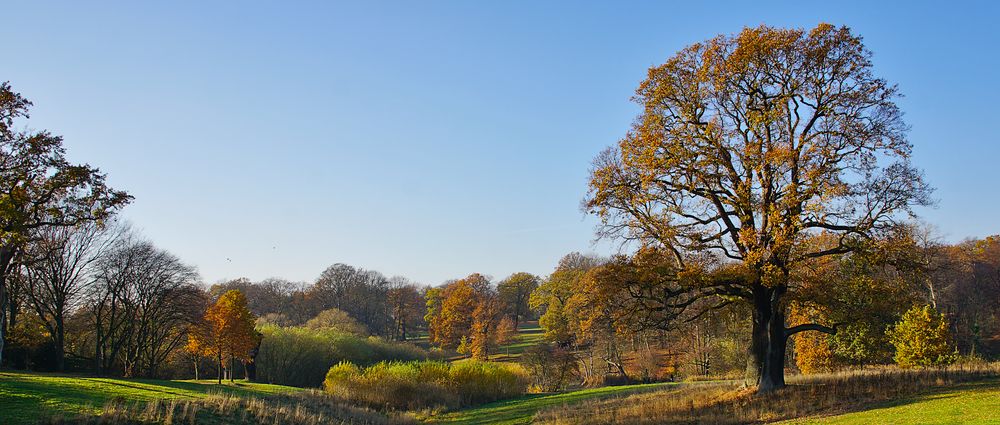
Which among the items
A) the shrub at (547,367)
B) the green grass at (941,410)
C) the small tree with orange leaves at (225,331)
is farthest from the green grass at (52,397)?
the shrub at (547,367)

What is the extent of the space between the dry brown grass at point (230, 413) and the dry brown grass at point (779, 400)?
25.5ft

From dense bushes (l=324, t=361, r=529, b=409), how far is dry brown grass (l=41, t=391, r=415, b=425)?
382 centimetres

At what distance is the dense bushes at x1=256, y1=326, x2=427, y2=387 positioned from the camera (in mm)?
47156

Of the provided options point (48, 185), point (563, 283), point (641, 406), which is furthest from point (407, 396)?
point (563, 283)

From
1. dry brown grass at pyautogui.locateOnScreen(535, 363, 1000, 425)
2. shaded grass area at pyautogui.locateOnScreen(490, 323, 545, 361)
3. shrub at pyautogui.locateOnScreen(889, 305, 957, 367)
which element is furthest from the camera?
shaded grass area at pyautogui.locateOnScreen(490, 323, 545, 361)

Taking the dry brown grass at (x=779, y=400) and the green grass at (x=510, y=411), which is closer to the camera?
the dry brown grass at (x=779, y=400)

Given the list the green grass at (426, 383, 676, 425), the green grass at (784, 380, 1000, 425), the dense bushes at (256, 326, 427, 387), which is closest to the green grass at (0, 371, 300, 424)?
the green grass at (426, 383, 676, 425)

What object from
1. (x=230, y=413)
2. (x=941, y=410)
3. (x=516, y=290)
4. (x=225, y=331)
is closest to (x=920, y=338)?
(x=941, y=410)

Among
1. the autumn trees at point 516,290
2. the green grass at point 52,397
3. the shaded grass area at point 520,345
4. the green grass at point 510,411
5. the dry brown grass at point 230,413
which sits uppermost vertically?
the autumn trees at point 516,290

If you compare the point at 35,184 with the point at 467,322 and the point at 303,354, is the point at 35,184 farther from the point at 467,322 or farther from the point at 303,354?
the point at 467,322

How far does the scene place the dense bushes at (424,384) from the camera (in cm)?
3038

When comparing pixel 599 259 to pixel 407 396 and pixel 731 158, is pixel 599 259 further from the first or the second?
A: pixel 731 158

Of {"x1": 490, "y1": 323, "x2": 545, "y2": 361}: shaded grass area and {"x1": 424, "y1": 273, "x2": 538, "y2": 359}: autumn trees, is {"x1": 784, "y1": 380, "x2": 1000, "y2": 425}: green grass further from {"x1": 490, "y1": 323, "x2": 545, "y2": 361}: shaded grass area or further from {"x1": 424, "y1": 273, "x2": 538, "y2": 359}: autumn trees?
{"x1": 424, "y1": 273, "x2": 538, "y2": 359}: autumn trees

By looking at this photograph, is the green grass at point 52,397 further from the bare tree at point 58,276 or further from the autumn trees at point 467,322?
the autumn trees at point 467,322
